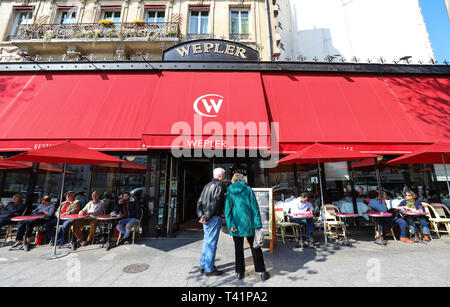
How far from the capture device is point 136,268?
3.95 metres

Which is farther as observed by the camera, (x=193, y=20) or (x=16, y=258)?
(x=193, y=20)

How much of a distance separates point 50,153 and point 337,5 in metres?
18.7

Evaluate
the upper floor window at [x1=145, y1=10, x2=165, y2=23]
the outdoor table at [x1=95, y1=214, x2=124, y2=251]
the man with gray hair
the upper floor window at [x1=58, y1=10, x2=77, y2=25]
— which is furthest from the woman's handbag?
the upper floor window at [x1=58, y1=10, x2=77, y2=25]

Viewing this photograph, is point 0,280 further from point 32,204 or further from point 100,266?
point 32,204

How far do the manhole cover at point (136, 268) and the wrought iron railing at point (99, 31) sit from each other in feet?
32.4

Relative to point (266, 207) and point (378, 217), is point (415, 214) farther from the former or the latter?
point (266, 207)

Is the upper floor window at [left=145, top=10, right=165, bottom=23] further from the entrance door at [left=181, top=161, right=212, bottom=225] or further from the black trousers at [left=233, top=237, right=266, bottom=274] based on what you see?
the black trousers at [left=233, top=237, right=266, bottom=274]

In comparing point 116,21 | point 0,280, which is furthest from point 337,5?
point 0,280

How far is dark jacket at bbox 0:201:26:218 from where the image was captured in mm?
5793

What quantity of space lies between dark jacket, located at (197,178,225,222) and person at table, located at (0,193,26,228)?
6.26 m

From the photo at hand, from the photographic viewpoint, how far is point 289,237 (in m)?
6.43

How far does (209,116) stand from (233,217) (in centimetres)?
360

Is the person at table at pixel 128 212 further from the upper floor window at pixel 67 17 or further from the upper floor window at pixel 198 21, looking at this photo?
the upper floor window at pixel 67 17

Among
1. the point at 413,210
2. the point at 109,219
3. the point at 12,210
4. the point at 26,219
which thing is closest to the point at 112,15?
the point at 12,210
